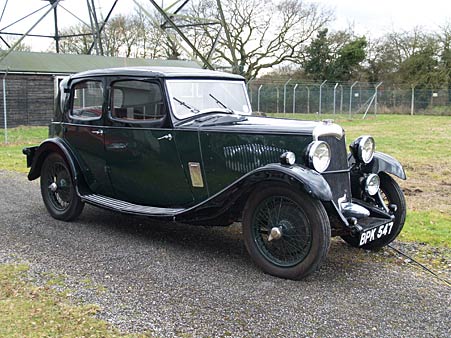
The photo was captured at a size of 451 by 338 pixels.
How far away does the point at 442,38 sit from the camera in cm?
3622

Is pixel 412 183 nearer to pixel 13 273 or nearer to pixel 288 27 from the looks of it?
pixel 13 273

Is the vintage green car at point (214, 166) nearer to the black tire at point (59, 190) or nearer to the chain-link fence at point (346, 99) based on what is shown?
the black tire at point (59, 190)

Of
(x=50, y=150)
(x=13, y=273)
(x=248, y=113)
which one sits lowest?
(x=13, y=273)

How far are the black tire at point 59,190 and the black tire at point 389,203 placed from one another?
3.22m

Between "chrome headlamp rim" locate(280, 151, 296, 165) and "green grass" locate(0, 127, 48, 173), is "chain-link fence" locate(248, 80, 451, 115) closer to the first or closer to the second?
"green grass" locate(0, 127, 48, 173)

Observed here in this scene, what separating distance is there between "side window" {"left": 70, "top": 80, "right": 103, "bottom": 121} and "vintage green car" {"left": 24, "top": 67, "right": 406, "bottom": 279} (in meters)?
0.01

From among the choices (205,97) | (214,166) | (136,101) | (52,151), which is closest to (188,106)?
(205,97)

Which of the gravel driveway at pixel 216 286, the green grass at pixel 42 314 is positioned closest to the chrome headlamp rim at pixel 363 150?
the gravel driveway at pixel 216 286

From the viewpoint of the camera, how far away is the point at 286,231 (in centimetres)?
429

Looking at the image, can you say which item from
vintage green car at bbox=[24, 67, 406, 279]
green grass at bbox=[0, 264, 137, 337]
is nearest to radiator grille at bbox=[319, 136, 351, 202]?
vintage green car at bbox=[24, 67, 406, 279]

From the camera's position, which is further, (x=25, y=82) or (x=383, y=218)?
(x=25, y=82)

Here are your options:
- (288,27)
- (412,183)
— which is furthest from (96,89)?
(288,27)

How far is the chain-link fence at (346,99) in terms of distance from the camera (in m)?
30.9

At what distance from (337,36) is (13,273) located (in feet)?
125
